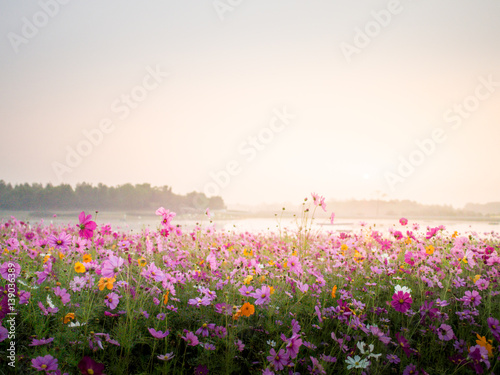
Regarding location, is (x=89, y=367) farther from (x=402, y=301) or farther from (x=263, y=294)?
(x=402, y=301)

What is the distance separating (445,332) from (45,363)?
8.99 ft

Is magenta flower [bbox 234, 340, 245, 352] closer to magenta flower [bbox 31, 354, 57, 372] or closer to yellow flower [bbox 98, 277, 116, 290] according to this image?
yellow flower [bbox 98, 277, 116, 290]

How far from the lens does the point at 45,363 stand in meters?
1.70

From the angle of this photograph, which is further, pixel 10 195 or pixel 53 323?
pixel 10 195

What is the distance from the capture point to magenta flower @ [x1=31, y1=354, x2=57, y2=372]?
166 centimetres

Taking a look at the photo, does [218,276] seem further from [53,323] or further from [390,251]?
[390,251]

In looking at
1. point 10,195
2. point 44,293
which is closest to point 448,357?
point 44,293

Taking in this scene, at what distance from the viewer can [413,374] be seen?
7.11 ft

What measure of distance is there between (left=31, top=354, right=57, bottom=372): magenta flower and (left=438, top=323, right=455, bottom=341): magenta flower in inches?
102

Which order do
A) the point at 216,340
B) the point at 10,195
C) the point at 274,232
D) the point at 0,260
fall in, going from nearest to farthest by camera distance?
1. the point at 216,340
2. the point at 0,260
3. the point at 274,232
4. the point at 10,195

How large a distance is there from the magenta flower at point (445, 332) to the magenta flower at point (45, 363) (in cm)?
259

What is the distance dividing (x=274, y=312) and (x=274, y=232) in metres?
4.64

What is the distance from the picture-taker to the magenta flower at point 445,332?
2482 millimetres

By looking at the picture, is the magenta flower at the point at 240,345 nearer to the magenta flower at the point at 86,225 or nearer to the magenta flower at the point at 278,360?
the magenta flower at the point at 278,360
